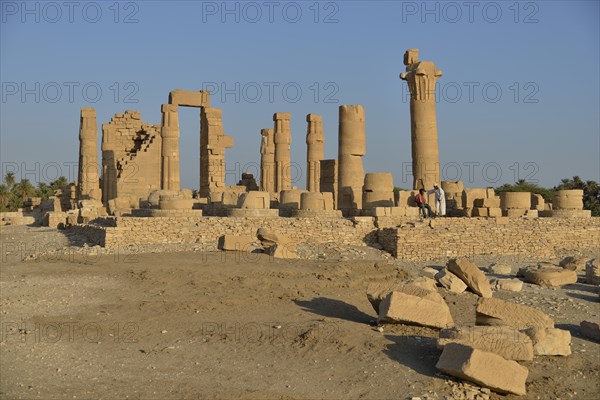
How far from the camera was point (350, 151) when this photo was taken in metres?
23.4

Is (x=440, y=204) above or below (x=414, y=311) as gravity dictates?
above

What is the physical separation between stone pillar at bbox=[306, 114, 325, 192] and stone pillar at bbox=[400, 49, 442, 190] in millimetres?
8692

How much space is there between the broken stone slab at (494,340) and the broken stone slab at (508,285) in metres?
5.41

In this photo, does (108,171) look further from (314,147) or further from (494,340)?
(494,340)

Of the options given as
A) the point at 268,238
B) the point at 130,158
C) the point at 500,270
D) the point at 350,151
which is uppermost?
the point at 130,158

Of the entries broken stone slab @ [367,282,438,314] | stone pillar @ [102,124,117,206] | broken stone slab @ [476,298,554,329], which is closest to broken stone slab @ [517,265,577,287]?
broken stone slab @ [476,298,554,329]

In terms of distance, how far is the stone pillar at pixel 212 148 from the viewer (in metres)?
29.1

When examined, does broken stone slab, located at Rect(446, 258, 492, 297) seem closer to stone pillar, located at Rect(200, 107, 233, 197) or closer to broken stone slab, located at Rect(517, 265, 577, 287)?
broken stone slab, located at Rect(517, 265, 577, 287)

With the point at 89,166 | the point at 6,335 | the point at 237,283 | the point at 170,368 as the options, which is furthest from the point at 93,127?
the point at 170,368

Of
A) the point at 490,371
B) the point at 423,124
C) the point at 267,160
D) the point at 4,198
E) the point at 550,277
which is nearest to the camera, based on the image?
the point at 490,371

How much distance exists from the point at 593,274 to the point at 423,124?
10.1 meters

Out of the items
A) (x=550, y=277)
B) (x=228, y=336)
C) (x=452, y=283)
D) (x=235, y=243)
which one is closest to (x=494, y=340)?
(x=228, y=336)

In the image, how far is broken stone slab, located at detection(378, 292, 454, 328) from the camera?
29.7 ft

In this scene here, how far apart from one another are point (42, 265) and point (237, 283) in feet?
16.6
